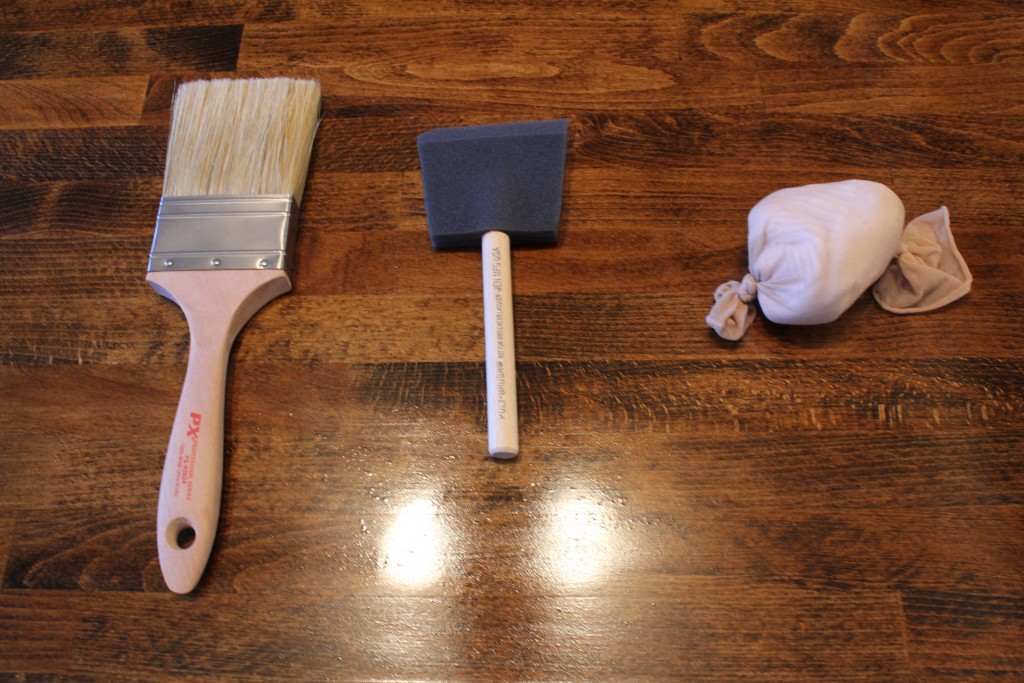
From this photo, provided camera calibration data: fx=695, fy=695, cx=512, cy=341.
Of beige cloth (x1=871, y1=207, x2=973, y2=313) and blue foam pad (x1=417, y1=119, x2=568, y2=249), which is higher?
blue foam pad (x1=417, y1=119, x2=568, y2=249)

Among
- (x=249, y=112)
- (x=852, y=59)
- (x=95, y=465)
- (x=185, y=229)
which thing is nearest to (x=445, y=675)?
(x=95, y=465)

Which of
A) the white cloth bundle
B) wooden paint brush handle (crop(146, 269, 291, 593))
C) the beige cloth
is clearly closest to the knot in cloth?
the white cloth bundle

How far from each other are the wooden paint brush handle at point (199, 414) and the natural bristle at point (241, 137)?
104 millimetres

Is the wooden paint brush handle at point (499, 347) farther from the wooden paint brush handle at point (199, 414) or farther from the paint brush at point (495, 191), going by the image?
the wooden paint brush handle at point (199, 414)

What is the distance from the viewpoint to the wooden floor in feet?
1.99

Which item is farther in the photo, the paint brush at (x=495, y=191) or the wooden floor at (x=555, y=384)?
the paint brush at (x=495, y=191)

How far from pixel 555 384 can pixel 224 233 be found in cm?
38

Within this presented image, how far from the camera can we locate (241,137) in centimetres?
76

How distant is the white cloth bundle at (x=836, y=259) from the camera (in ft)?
2.08

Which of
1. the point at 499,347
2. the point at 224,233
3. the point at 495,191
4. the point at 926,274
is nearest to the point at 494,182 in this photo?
the point at 495,191

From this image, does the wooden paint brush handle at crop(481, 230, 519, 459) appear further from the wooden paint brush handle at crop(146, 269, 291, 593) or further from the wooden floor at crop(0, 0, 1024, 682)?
the wooden paint brush handle at crop(146, 269, 291, 593)

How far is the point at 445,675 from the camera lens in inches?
23.5

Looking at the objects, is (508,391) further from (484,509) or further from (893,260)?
(893,260)

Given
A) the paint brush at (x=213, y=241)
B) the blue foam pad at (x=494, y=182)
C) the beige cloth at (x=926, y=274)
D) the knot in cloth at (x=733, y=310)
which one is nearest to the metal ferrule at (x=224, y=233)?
the paint brush at (x=213, y=241)
